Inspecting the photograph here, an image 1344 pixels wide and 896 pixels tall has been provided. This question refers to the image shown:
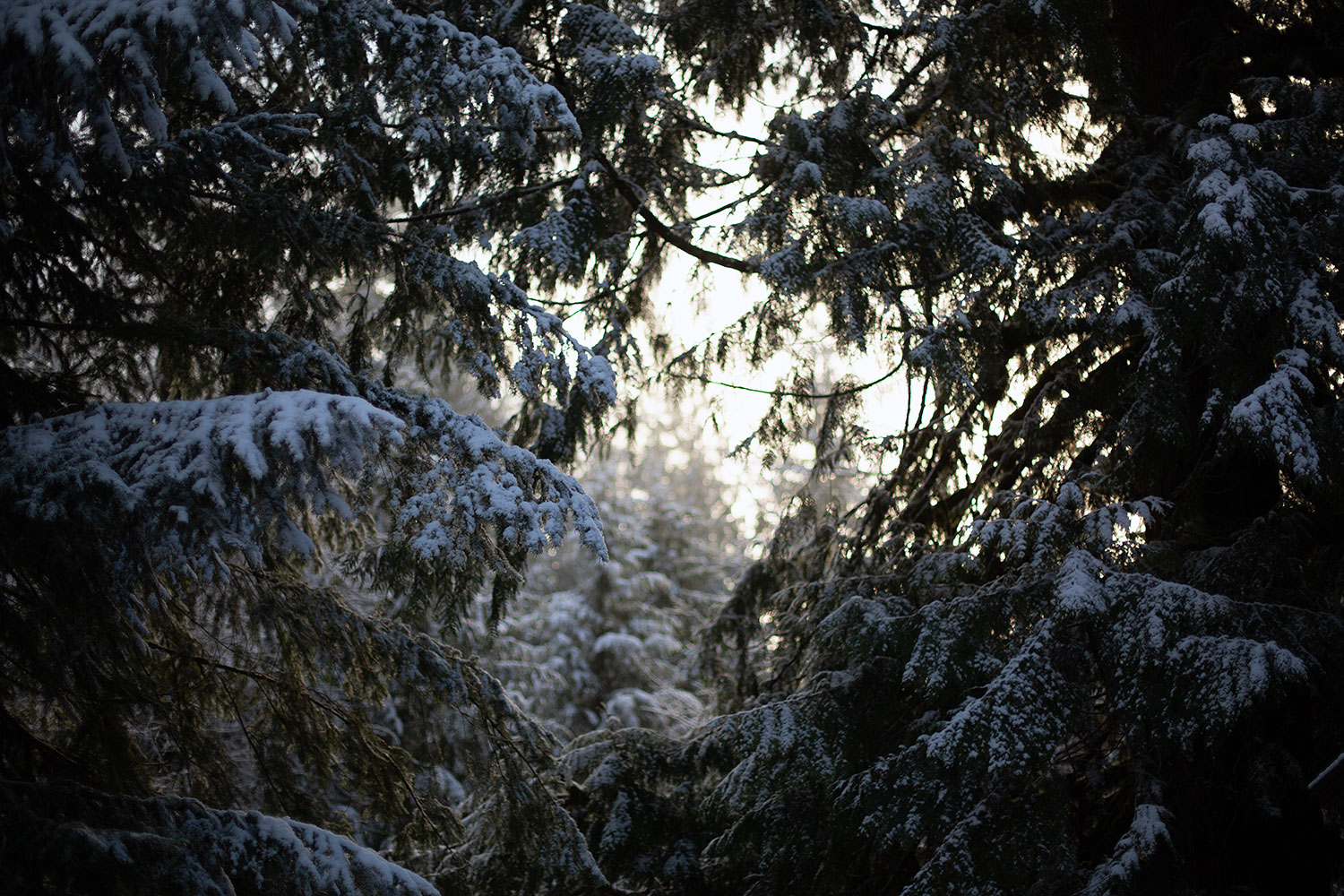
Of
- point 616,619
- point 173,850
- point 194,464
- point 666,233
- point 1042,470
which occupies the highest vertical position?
point 616,619

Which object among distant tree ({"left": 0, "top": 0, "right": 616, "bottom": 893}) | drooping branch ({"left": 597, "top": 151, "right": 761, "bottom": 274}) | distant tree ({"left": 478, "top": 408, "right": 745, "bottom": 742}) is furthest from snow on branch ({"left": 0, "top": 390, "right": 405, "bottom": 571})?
distant tree ({"left": 478, "top": 408, "right": 745, "bottom": 742})

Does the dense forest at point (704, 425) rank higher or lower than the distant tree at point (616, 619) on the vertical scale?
lower

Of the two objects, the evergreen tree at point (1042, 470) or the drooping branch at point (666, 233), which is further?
the drooping branch at point (666, 233)

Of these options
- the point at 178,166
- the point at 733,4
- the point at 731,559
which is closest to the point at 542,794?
the point at 178,166

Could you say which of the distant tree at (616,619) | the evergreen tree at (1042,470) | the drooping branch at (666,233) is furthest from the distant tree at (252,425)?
the distant tree at (616,619)

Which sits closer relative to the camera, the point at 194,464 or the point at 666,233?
the point at 194,464

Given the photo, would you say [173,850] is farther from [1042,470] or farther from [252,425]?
[1042,470]

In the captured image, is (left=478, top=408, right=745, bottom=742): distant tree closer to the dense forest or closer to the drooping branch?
the dense forest

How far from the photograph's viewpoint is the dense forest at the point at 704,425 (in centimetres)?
275

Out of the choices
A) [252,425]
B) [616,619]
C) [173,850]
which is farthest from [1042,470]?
[616,619]

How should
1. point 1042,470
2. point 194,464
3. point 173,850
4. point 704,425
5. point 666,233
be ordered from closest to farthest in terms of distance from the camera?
point 173,850 → point 194,464 → point 1042,470 → point 666,233 → point 704,425

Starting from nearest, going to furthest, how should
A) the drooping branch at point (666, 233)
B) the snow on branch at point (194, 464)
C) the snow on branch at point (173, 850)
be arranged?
the snow on branch at point (173, 850) < the snow on branch at point (194, 464) < the drooping branch at point (666, 233)

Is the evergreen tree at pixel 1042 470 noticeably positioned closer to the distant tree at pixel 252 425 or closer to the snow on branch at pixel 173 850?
the distant tree at pixel 252 425

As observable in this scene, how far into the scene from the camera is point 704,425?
225 inches
